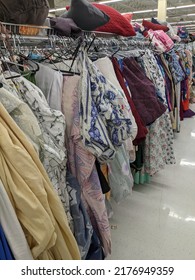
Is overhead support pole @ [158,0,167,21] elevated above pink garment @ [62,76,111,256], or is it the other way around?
overhead support pole @ [158,0,167,21]

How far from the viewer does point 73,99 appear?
1.11m

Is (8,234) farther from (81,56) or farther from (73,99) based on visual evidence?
(81,56)

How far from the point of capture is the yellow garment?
68 centimetres

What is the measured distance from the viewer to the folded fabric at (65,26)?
1363mm

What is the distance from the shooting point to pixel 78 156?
1.13m

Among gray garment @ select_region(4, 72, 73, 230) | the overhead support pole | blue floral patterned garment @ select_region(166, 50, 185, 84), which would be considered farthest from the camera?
the overhead support pole

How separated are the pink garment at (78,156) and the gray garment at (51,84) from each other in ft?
0.09

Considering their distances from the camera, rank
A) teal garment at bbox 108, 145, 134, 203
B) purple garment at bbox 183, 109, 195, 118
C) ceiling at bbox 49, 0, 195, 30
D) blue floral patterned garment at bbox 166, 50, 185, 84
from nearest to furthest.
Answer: teal garment at bbox 108, 145, 134, 203 → blue floral patterned garment at bbox 166, 50, 185, 84 → purple garment at bbox 183, 109, 195, 118 → ceiling at bbox 49, 0, 195, 30

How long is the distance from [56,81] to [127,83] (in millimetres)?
701

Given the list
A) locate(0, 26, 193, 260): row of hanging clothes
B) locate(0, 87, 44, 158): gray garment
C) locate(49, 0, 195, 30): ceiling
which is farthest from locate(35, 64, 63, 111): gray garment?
locate(49, 0, 195, 30): ceiling

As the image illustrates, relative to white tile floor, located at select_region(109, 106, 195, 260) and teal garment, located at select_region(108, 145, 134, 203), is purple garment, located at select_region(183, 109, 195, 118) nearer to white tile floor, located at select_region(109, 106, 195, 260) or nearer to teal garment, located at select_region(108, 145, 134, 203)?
white tile floor, located at select_region(109, 106, 195, 260)

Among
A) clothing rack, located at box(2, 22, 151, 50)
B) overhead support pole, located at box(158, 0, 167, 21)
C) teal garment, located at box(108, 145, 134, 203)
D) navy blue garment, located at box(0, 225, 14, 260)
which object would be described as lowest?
teal garment, located at box(108, 145, 134, 203)

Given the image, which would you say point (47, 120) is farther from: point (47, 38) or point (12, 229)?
point (47, 38)
